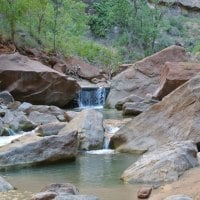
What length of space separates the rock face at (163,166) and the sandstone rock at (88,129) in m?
3.04

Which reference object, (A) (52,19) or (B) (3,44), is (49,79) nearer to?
(B) (3,44)

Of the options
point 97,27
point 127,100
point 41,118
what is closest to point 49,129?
point 41,118

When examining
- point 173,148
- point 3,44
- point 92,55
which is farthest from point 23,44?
point 173,148

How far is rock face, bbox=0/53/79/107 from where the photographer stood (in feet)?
70.0

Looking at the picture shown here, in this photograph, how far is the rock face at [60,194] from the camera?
6.83m

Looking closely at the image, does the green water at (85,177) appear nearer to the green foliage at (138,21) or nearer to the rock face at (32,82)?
the rock face at (32,82)

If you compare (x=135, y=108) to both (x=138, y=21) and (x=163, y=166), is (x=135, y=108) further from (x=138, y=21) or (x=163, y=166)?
(x=138, y=21)

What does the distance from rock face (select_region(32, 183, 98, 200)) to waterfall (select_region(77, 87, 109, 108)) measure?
1694 centimetres

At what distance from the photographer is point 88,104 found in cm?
2505

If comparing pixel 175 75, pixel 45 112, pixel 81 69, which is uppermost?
pixel 175 75

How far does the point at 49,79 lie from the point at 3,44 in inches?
228

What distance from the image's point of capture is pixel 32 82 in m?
21.5

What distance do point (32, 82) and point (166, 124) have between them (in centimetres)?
1033

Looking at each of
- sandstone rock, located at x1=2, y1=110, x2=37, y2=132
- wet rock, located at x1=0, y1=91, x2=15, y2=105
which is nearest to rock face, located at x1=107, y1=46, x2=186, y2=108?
wet rock, located at x1=0, y1=91, x2=15, y2=105
